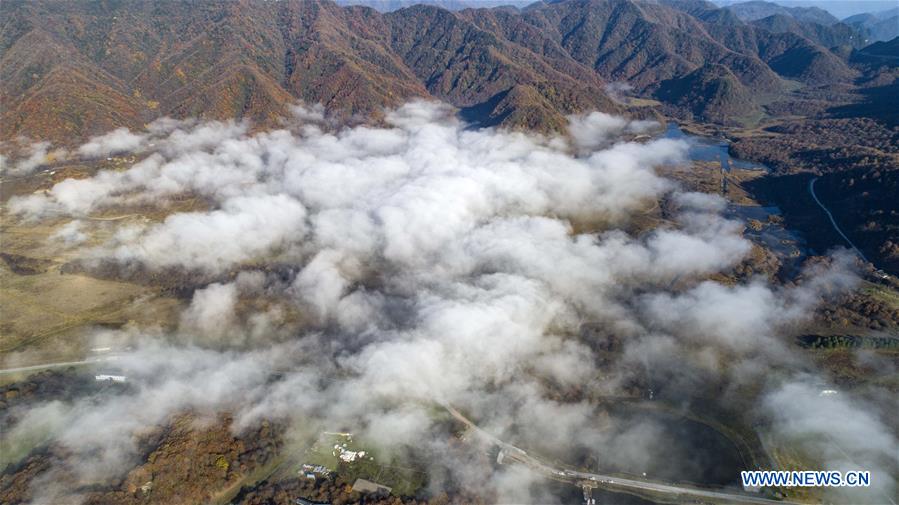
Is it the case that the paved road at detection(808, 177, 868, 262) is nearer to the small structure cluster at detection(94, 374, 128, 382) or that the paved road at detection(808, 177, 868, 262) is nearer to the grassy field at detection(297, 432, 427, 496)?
the grassy field at detection(297, 432, 427, 496)

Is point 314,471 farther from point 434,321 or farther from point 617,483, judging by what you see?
point 617,483

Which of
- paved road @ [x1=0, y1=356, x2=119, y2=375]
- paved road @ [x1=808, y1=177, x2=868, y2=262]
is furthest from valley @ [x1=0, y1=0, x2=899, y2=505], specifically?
paved road @ [x1=808, y1=177, x2=868, y2=262]

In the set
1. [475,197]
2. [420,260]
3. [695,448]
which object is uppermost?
[475,197]

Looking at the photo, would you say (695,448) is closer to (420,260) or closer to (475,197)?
(420,260)

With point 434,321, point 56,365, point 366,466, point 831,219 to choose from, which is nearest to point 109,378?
point 56,365

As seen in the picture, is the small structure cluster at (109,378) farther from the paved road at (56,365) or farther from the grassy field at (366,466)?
the grassy field at (366,466)

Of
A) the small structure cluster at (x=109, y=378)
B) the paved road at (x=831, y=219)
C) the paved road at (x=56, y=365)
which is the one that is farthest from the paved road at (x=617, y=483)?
the paved road at (x=831, y=219)

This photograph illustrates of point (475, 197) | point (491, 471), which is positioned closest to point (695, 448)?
point (491, 471)

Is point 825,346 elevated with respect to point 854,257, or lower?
lower
